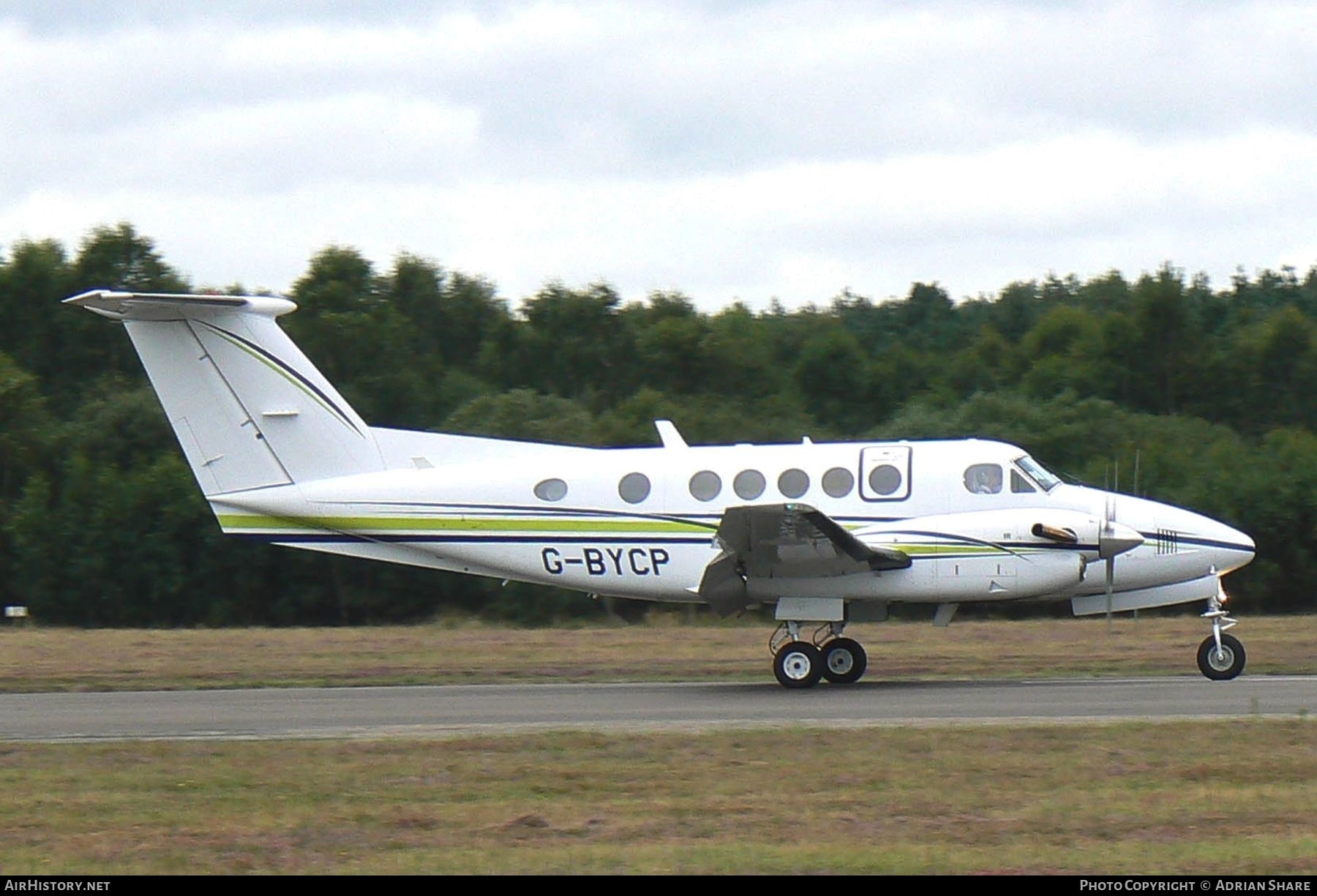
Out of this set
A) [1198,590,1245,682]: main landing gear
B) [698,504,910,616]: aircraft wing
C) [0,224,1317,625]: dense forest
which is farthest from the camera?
[0,224,1317,625]: dense forest

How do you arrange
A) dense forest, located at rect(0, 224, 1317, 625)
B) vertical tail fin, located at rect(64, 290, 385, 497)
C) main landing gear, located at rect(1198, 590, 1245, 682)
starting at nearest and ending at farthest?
1. main landing gear, located at rect(1198, 590, 1245, 682)
2. vertical tail fin, located at rect(64, 290, 385, 497)
3. dense forest, located at rect(0, 224, 1317, 625)

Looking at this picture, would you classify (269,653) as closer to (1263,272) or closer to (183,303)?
(183,303)

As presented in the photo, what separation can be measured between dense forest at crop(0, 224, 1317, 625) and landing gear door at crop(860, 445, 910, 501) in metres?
13.1

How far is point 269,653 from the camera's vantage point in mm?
21203

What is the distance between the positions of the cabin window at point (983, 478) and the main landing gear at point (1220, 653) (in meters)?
2.32

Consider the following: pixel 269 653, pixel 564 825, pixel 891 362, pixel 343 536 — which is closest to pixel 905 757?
pixel 564 825

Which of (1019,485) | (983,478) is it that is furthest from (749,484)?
(1019,485)

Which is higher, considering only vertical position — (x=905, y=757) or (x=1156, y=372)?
(x=1156, y=372)

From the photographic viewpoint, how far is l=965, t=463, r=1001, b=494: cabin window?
1559 cm

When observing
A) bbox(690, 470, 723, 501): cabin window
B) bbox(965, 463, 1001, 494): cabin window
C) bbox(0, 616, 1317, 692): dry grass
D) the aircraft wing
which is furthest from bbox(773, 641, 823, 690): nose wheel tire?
bbox(965, 463, 1001, 494): cabin window

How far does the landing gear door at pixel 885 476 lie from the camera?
1564 cm

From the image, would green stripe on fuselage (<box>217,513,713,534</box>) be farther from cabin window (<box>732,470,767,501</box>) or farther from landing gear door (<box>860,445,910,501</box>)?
landing gear door (<box>860,445,910,501</box>)
